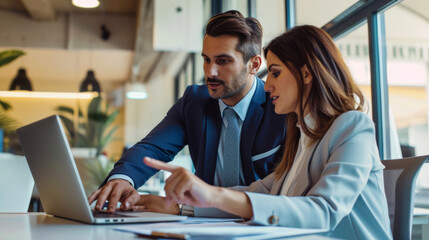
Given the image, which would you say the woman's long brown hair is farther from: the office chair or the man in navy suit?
the man in navy suit

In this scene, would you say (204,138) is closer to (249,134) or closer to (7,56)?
(249,134)

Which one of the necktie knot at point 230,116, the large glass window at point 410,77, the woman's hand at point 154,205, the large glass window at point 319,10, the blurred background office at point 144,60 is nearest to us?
the woman's hand at point 154,205

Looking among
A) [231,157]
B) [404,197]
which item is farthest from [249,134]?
[404,197]

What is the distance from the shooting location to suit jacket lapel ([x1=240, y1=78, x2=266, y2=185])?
161cm

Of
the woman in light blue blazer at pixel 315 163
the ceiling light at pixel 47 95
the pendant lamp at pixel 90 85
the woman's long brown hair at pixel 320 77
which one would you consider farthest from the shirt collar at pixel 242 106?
the ceiling light at pixel 47 95

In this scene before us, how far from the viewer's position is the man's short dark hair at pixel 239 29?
1828 mm

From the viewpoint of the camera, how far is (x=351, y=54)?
8.87 ft

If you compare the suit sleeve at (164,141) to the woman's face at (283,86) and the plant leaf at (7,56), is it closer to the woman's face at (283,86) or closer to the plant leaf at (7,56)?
the woman's face at (283,86)

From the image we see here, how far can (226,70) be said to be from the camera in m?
1.82

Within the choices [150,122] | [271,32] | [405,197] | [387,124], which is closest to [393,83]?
[387,124]

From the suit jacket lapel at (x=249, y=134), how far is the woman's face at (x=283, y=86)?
1.13 feet

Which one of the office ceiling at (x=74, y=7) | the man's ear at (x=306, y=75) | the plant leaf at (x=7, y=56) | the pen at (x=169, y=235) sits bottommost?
the pen at (x=169, y=235)

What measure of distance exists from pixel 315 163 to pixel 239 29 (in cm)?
87

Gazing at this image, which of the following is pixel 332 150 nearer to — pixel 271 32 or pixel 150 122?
pixel 271 32
